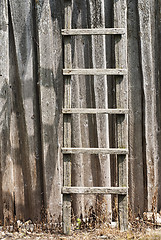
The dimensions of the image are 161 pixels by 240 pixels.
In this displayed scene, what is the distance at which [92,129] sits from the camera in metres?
3.65

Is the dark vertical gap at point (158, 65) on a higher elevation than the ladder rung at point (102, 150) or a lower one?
higher

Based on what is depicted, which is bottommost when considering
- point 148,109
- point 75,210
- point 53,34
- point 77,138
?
point 75,210

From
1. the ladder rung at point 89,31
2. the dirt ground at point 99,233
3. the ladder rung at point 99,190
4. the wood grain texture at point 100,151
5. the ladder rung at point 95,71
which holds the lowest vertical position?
the dirt ground at point 99,233

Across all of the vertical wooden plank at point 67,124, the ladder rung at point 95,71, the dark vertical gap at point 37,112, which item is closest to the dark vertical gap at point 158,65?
the ladder rung at point 95,71

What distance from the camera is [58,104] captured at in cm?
360

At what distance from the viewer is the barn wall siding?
3.53 metres

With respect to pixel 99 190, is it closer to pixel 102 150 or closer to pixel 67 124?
pixel 102 150

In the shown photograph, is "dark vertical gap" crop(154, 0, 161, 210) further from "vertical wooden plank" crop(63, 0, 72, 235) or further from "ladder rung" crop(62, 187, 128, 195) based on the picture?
"vertical wooden plank" crop(63, 0, 72, 235)

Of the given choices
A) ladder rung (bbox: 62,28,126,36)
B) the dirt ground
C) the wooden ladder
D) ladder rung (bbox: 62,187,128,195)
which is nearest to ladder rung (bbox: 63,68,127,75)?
the wooden ladder

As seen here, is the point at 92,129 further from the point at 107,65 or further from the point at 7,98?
the point at 7,98

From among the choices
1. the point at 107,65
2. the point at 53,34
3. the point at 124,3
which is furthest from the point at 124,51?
the point at 53,34

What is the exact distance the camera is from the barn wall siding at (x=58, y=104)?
139 inches

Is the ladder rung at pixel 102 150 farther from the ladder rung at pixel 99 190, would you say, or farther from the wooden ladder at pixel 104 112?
the ladder rung at pixel 99 190

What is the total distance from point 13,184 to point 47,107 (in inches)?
38.4
